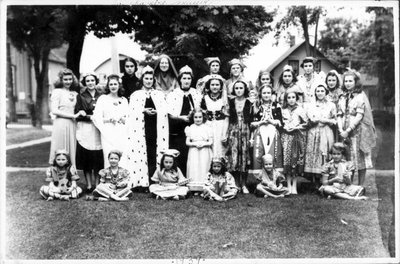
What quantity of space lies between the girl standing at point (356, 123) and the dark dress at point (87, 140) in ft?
11.1

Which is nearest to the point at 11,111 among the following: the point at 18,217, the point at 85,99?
the point at 85,99

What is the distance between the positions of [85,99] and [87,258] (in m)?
2.58

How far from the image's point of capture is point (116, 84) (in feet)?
18.4

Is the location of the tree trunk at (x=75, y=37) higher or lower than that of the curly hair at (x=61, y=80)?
higher

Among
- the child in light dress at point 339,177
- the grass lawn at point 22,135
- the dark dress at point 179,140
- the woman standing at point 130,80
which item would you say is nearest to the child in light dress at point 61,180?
the woman standing at point 130,80

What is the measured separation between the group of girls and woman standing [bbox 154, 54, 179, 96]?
2.0 inches

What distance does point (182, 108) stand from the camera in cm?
584

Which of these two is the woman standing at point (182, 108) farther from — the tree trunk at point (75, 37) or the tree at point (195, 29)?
the tree trunk at point (75, 37)

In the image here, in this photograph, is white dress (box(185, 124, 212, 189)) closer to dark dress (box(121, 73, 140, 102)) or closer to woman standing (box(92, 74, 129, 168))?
woman standing (box(92, 74, 129, 168))

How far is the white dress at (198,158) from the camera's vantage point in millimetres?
5617

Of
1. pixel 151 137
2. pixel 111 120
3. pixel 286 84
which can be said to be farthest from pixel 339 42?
pixel 111 120

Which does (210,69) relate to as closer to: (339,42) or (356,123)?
(339,42)

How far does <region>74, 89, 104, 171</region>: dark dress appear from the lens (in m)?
5.71

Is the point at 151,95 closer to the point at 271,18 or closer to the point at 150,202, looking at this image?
the point at 150,202
